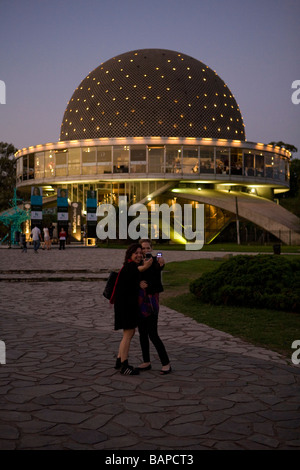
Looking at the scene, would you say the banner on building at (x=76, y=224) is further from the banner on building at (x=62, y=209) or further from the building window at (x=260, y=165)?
the building window at (x=260, y=165)

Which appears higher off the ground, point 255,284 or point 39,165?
point 39,165

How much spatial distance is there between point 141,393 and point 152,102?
183 feet

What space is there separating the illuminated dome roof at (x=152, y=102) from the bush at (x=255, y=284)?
157 ft

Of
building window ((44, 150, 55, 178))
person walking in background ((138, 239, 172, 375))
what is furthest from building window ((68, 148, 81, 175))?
person walking in background ((138, 239, 172, 375))

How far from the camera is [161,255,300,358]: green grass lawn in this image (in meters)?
6.22

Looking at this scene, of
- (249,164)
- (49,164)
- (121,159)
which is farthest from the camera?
(49,164)

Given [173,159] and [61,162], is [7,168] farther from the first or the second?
[173,159]

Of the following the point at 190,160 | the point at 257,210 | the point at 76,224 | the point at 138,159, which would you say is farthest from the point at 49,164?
the point at 257,210

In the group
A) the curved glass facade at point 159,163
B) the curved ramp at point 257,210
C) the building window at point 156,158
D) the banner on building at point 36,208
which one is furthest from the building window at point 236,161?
the banner on building at point 36,208

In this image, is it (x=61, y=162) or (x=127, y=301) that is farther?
(x=61, y=162)

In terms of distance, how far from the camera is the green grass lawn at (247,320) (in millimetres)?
6223

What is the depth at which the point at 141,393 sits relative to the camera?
161 inches
